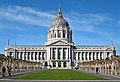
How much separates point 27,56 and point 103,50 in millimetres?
51675

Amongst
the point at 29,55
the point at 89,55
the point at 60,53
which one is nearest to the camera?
the point at 60,53

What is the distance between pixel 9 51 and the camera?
187000 millimetres

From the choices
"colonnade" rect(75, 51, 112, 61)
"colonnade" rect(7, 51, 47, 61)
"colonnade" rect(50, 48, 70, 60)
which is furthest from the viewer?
"colonnade" rect(7, 51, 47, 61)

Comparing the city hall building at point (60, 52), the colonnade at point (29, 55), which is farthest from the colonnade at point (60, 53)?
the colonnade at point (29, 55)

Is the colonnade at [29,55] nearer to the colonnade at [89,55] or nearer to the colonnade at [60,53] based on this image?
the colonnade at [60,53]

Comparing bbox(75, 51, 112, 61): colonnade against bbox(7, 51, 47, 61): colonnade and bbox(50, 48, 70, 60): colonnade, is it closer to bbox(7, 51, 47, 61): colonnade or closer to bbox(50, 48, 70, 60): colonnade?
bbox(50, 48, 70, 60): colonnade

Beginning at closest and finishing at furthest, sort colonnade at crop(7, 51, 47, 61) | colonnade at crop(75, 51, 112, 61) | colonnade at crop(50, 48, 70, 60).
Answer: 1. colonnade at crop(50, 48, 70, 60)
2. colonnade at crop(75, 51, 112, 61)
3. colonnade at crop(7, 51, 47, 61)

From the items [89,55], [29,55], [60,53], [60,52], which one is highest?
[60,52]

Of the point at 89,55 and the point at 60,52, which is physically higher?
the point at 60,52

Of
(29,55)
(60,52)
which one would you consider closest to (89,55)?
(60,52)

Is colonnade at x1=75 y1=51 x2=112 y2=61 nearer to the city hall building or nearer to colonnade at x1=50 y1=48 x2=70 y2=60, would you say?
the city hall building

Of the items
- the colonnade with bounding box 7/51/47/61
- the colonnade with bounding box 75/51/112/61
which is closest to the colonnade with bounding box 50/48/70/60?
the colonnade with bounding box 75/51/112/61

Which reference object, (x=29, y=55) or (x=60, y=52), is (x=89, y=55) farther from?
(x=29, y=55)

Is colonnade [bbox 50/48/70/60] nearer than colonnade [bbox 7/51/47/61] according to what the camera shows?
Yes
